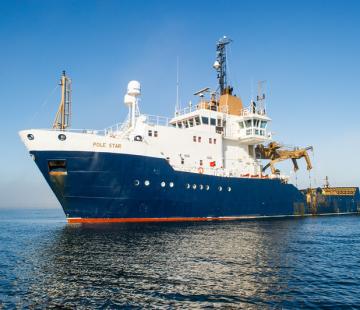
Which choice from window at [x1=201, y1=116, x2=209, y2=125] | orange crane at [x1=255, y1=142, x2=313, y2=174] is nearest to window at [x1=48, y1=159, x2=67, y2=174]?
window at [x1=201, y1=116, x2=209, y2=125]

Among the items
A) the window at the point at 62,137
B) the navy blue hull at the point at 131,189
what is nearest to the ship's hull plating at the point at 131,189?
the navy blue hull at the point at 131,189

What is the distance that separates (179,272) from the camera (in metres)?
11.5

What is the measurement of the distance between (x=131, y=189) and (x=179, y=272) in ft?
45.2

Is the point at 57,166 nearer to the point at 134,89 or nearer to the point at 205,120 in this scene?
the point at 134,89

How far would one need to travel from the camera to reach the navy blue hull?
2342 cm

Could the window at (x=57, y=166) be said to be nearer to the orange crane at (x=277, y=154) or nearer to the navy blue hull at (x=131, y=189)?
the navy blue hull at (x=131, y=189)

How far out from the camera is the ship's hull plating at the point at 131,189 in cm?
2342

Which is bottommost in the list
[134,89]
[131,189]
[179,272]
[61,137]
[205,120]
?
[179,272]

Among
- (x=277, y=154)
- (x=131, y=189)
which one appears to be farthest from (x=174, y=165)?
(x=277, y=154)

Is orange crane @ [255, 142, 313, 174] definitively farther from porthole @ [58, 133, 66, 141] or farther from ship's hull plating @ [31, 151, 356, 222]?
porthole @ [58, 133, 66, 141]

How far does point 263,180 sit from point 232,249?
17739 mm

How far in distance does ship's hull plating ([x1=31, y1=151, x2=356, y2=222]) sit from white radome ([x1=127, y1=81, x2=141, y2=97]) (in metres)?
7.20

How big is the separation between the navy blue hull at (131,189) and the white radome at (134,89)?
7183 millimetres

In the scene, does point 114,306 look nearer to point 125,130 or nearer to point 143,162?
point 143,162
